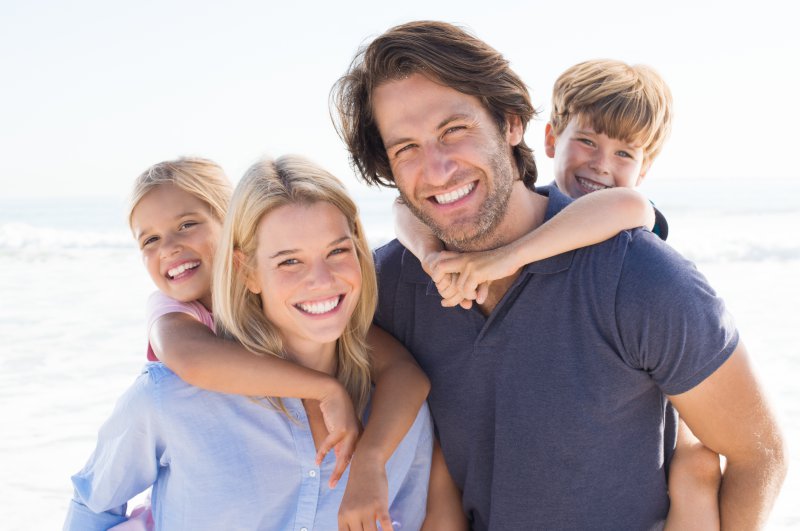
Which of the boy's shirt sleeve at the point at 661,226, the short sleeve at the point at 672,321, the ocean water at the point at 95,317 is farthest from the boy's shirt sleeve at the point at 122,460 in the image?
the boy's shirt sleeve at the point at 661,226

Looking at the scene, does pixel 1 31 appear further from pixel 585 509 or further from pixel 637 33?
pixel 585 509

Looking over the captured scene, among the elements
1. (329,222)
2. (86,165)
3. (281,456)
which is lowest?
(86,165)

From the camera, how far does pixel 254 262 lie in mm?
2459

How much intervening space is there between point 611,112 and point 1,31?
34519 mm

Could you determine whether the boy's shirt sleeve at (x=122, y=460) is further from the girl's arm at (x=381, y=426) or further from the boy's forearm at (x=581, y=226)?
the boy's forearm at (x=581, y=226)

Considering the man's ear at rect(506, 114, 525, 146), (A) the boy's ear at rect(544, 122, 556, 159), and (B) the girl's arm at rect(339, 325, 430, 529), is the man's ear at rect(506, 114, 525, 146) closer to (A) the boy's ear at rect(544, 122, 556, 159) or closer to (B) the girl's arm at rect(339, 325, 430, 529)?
(B) the girl's arm at rect(339, 325, 430, 529)

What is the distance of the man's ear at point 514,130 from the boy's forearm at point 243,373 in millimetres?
1132

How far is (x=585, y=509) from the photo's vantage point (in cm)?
233

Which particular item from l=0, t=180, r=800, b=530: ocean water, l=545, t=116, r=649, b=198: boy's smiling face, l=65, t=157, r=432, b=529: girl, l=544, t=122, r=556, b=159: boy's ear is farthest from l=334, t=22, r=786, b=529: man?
l=544, t=122, r=556, b=159: boy's ear

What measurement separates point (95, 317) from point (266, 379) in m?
9.31

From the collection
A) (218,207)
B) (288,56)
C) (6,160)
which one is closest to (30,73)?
(6,160)

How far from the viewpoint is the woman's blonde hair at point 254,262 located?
2.42m

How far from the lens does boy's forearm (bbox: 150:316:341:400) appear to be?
2.33 metres

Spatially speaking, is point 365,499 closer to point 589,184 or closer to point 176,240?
point 176,240
